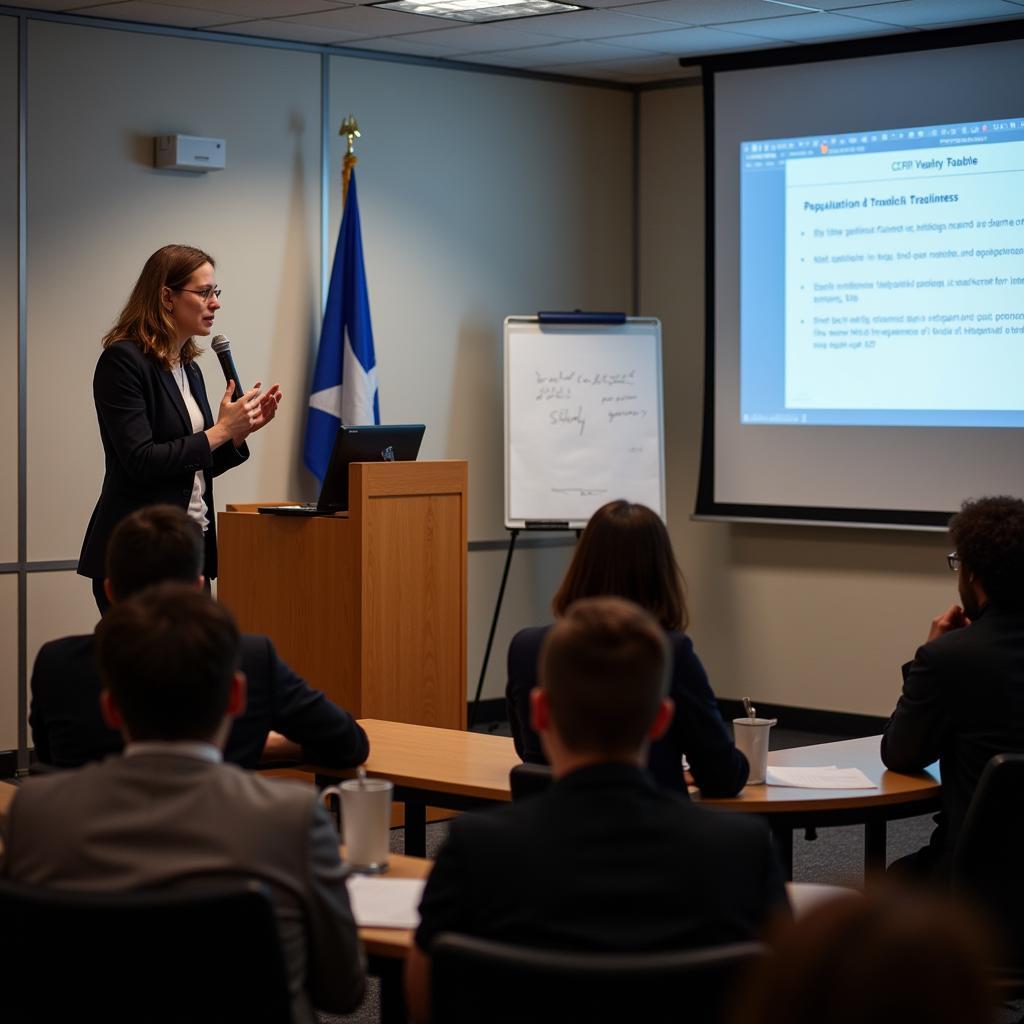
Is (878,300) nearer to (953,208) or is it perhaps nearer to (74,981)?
(953,208)

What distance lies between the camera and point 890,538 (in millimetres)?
6723

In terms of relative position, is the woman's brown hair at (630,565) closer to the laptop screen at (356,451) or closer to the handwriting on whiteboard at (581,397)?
the laptop screen at (356,451)

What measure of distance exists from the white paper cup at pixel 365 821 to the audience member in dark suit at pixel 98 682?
1.45ft

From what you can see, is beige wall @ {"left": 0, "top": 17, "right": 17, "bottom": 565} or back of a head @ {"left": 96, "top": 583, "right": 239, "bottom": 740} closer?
back of a head @ {"left": 96, "top": 583, "right": 239, "bottom": 740}

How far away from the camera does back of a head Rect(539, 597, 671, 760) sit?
1.88 meters

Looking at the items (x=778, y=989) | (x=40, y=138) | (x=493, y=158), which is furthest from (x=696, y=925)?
(x=493, y=158)

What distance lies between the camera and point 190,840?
191 centimetres

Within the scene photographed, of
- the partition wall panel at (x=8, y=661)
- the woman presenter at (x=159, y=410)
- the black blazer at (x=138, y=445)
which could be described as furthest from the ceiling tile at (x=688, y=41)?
the partition wall panel at (x=8, y=661)

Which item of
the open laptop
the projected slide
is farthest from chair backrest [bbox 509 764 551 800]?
the projected slide

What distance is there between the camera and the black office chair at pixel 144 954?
1.76 metres

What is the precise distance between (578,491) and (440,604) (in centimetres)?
210

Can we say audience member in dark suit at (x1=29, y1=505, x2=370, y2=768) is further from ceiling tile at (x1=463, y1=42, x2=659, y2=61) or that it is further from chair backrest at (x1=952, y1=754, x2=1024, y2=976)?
ceiling tile at (x1=463, y1=42, x2=659, y2=61)

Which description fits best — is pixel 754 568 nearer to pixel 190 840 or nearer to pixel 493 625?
pixel 493 625

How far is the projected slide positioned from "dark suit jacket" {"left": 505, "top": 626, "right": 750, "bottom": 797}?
3638mm
